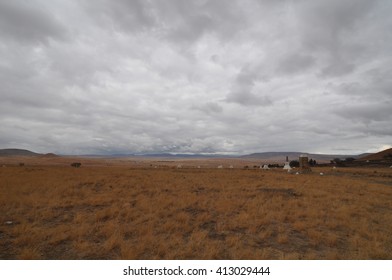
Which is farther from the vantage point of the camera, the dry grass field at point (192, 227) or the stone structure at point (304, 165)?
the stone structure at point (304, 165)

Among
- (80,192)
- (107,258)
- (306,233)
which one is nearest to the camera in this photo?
(107,258)

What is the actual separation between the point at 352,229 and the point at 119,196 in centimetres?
1172

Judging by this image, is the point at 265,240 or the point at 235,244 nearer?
the point at 235,244

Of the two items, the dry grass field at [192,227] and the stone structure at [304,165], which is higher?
the stone structure at [304,165]

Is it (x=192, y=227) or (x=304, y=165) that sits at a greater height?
(x=304, y=165)

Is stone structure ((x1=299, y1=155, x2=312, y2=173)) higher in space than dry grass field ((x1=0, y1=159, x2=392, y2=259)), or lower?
higher

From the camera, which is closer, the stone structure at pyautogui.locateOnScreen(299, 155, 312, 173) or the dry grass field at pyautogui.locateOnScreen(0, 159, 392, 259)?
the dry grass field at pyautogui.locateOnScreen(0, 159, 392, 259)

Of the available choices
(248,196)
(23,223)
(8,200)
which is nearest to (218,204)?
(248,196)

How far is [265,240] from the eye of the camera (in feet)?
25.5

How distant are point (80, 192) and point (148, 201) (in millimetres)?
5452

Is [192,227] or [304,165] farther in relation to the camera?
[304,165]
